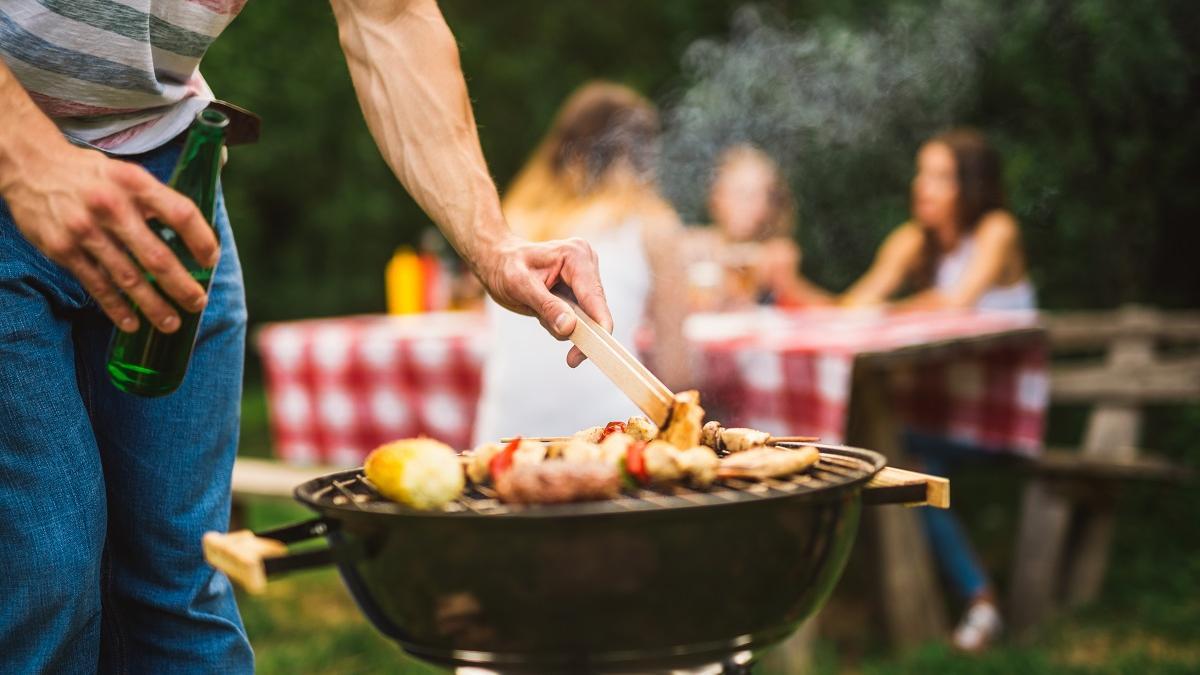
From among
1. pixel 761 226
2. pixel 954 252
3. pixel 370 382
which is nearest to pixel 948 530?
pixel 954 252

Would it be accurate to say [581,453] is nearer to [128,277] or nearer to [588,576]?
[588,576]

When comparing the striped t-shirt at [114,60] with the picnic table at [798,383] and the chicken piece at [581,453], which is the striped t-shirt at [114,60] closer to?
the chicken piece at [581,453]

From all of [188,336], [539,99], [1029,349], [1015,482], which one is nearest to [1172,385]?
[1029,349]

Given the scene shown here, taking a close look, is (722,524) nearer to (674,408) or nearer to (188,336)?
(674,408)

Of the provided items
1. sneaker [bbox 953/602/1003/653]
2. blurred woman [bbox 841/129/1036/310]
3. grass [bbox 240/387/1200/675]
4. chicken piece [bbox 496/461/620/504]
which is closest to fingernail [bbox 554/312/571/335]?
chicken piece [bbox 496/461/620/504]

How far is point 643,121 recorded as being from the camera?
3.83m

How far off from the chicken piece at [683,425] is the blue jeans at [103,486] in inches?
24.9

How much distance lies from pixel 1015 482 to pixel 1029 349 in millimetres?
2069

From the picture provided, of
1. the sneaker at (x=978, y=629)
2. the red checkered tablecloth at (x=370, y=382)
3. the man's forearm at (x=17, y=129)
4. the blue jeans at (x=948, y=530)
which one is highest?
the man's forearm at (x=17, y=129)

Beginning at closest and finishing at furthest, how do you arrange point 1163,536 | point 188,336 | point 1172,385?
1. point 188,336
2. point 1172,385
3. point 1163,536

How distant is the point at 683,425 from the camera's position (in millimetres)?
1350

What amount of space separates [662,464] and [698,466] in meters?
0.04

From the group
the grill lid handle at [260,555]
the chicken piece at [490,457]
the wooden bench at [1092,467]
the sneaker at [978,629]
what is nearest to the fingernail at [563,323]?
the chicken piece at [490,457]

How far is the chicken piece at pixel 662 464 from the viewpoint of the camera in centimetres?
126
